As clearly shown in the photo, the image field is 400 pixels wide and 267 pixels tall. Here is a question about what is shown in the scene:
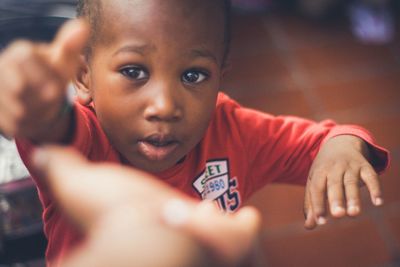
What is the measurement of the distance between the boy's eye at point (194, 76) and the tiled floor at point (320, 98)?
0.76 m

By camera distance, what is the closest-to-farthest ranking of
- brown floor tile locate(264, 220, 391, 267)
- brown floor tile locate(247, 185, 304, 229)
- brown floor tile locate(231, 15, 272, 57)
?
brown floor tile locate(264, 220, 391, 267) → brown floor tile locate(247, 185, 304, 229) → brown floor tile locate(231, 15, 272, 57)

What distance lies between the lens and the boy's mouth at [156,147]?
2.02 feet

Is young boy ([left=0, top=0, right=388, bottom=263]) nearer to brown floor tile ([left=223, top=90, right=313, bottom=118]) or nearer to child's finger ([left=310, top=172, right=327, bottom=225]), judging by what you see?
child's finger ([left=310, top=172, right=327, bottom=225])

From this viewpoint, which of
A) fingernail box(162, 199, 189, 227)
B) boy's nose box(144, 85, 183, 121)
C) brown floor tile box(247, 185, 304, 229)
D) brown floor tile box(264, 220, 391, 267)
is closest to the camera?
fingernail box(162, 199, 189, 227)

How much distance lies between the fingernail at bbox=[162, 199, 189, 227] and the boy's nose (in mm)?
265

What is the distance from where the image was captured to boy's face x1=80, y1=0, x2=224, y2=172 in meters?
0.59

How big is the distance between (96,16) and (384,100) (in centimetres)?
137

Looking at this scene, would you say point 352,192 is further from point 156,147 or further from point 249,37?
point 249,37

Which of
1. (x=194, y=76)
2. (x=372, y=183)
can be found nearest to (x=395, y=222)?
(x=372, y=183)

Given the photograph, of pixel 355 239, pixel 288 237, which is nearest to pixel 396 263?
pixel 355 239

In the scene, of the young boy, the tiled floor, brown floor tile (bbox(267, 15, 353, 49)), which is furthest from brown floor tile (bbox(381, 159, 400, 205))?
the young boy

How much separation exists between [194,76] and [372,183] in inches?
9.3

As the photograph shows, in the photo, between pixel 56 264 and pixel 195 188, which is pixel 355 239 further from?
pixel 56 264

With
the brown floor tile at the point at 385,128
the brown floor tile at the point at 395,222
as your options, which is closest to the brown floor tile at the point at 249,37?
the brown floor tile at the point at 385,128
